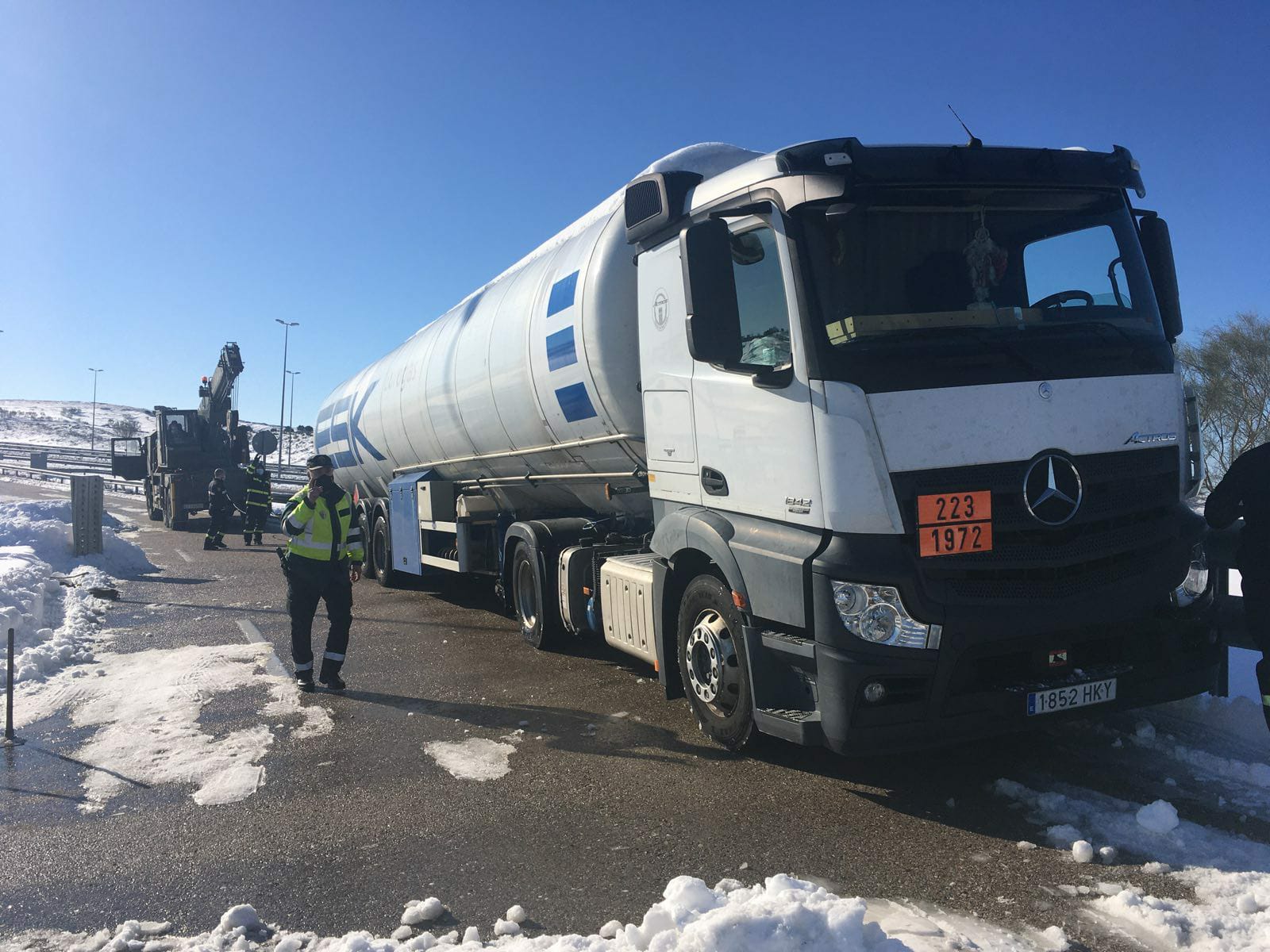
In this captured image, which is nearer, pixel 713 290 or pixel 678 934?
pixel 678 934

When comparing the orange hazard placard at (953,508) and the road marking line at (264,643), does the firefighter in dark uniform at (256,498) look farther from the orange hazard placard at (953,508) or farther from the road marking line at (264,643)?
the orange hazard placard at (953,508)

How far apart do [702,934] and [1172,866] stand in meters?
1.98

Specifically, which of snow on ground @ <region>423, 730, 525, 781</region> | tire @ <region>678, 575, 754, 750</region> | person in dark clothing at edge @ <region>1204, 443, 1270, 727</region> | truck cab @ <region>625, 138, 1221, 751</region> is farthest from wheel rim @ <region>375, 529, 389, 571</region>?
person in dark clothing at edge @ <region>1204, 443, 1270, 727</region>

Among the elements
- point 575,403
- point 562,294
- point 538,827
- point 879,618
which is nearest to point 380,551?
point 575,403

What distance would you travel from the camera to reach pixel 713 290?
4.64 m

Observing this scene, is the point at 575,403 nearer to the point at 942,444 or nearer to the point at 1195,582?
the point at 942,444

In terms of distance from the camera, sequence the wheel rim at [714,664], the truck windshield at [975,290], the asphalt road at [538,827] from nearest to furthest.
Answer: the asphalt road at [538,827], the truck windshield at [975,290], the wheel rim at [714,664]

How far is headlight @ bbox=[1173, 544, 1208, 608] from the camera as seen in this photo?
457 centimetres

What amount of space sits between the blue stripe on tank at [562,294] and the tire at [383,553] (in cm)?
631

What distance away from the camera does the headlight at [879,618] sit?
4.10 metres

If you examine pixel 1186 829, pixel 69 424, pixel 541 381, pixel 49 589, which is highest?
pixel 69 424

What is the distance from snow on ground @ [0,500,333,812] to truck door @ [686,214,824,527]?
10.2ft

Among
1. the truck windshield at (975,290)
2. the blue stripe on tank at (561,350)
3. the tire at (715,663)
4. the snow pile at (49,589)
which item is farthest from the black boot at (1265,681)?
the snow pile at (49,589)

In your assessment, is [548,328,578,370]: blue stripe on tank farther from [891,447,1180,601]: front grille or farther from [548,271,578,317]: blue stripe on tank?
[891,447,1180,601]: front grille
